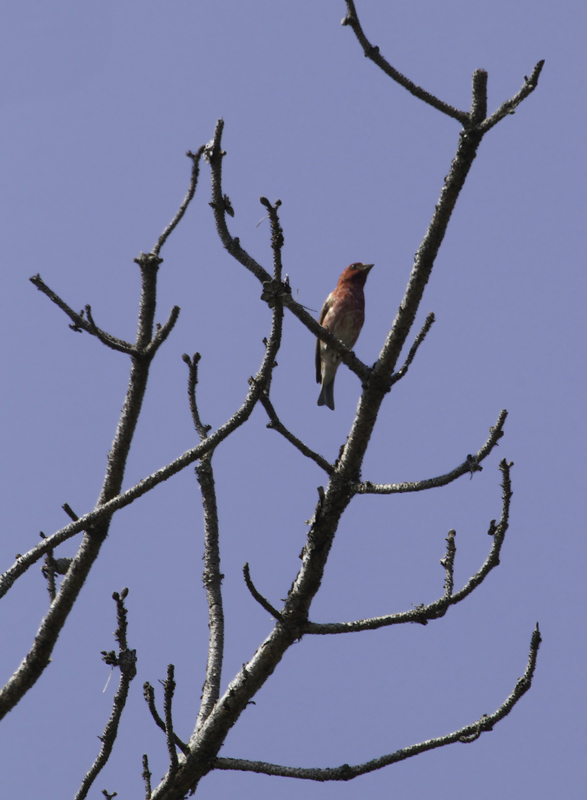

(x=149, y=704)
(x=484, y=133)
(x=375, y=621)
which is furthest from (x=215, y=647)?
(x=484, y=133)

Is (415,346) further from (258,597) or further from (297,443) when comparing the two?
(258,597)

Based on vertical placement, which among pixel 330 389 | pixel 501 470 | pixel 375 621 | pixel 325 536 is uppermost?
pixel 330 389

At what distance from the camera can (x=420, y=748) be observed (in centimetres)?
358

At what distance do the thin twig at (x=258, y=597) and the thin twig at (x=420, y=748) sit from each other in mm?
713

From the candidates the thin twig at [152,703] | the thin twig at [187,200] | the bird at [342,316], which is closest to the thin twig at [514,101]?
the thin twig at [187,200]

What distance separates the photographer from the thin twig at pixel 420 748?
3.56 m

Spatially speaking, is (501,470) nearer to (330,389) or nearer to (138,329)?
(138,329)

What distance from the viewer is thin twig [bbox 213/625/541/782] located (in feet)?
11.7

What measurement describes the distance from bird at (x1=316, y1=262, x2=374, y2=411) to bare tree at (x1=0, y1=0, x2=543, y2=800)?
492 centimetres

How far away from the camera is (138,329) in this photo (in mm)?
5172

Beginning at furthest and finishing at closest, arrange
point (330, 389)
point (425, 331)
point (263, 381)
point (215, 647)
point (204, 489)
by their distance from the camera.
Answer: point (330, 389) < point (204, 489) < point (215, 647) < point (425, 331) < point (263, 381)

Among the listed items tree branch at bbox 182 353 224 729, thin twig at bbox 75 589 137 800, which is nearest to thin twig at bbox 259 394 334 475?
tree branch at bbox 182 353 224 729

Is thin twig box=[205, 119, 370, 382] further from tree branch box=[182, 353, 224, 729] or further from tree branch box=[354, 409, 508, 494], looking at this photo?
tree branch box=[182, 353, 224, 729]

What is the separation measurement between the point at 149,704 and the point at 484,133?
10.1ft
